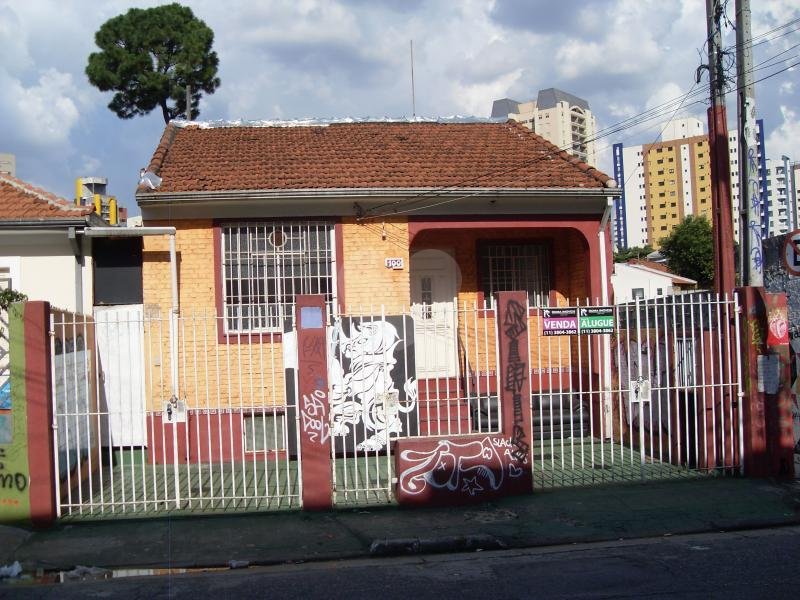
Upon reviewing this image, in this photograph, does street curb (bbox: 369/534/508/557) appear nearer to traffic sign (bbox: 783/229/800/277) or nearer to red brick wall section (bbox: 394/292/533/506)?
red brick wall section (bbox: 394/292/533/506)

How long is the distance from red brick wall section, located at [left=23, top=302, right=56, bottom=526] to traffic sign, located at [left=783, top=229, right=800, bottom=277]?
8.99 metres

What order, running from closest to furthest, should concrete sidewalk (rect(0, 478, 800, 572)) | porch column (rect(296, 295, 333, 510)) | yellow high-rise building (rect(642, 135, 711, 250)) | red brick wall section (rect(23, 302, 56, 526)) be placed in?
concrete sidewalk (rect(0, 478, 800, 572))
red brick wall section (rect(23, 302, 56, 526))
porch column (rect(296, 295, 333, 510))
yellow high-rise building (rect(642, 135, 711, 250))

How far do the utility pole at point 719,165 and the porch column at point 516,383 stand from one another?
8.79ft

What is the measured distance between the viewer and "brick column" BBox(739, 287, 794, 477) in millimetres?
9398

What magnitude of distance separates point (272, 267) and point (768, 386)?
7.17 metres

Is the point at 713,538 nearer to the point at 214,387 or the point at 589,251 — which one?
the point at 589,251

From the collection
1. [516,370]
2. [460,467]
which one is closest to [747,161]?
[516,370]

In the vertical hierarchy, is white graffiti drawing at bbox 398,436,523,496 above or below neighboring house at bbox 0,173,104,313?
below

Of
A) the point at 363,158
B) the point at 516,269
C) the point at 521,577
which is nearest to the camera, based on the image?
the point at 521,577

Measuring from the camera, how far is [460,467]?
879cm

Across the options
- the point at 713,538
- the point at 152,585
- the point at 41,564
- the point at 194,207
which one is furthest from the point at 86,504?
the point at 713,538

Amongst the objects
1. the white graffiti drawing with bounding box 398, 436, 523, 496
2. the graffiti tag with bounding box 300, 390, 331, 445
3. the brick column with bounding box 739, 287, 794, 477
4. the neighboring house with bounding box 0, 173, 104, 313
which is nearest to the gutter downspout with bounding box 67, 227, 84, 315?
the neighboring house with bounding box 0, 173, 104, 313

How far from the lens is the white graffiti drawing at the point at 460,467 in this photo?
28.6ft

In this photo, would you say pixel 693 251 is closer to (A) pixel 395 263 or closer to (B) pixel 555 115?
(B) pixel 555 115
